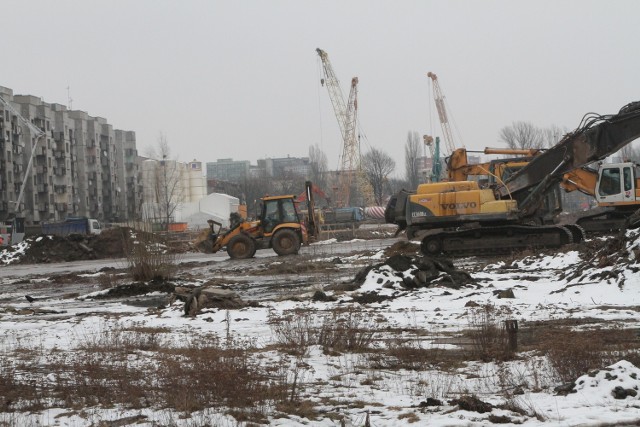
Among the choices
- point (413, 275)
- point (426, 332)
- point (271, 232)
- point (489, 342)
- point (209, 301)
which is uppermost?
point (271, 232)

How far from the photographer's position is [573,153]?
22.8 m

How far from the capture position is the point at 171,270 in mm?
21578

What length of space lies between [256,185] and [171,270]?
103m

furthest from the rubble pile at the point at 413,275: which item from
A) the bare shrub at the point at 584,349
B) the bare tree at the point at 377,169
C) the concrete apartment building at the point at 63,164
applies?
the bare tree at the point at 377,169

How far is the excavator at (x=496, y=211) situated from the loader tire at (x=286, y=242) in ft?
26.3

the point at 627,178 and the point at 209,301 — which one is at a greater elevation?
the point at 627,178

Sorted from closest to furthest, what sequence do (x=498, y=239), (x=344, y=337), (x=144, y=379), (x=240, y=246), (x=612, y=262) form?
(x=144, y=379) < (x=344, y=337) < (x=612, y=262) < (x=498, y=239) < (x=240, y=246)

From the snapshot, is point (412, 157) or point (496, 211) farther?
point (412, 157)

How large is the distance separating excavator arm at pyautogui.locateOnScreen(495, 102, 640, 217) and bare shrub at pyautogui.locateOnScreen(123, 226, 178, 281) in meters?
10.8

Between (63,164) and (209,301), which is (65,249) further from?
(63,164)

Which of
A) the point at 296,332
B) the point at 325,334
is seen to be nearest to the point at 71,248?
the point at 296,332

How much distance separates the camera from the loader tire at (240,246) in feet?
107

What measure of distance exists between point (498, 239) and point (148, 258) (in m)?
11.0

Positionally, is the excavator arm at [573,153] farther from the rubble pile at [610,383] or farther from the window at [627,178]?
the rubble pile at [610,383]
